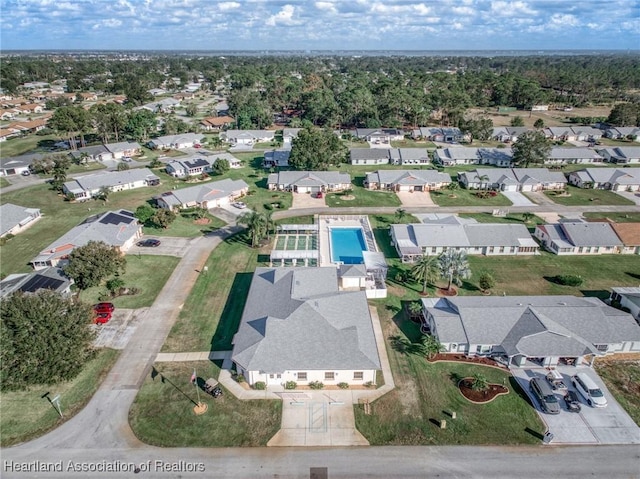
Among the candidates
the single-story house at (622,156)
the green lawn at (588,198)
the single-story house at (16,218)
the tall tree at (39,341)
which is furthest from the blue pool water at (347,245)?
the single-story house at (622,156)

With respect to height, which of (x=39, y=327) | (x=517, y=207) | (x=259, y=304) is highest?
(x=39, y=327)

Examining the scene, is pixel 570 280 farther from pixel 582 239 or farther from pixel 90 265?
pixel 90 265

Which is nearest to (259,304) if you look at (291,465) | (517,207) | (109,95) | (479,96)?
(291,465)

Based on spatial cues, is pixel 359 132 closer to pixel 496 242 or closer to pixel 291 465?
pixel 496 242

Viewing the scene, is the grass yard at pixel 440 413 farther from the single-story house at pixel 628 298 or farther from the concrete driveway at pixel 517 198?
→ the concrete driveway at pixel 517 198

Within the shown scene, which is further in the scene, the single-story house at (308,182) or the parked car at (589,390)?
the single-story house at (308,182)

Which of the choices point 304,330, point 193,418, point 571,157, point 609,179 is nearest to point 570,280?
point 304,330

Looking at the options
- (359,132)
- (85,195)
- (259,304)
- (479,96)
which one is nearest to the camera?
(259,304)
